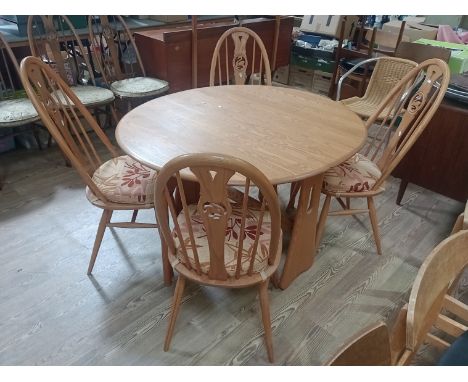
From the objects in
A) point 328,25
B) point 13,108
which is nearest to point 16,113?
point 13,108

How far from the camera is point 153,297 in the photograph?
63.1 inches

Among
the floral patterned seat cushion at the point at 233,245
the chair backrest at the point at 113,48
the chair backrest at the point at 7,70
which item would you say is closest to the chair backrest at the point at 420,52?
the chair backrest at the point at 113,48

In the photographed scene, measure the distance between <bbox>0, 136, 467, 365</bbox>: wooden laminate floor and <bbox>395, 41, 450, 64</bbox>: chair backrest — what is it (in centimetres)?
131

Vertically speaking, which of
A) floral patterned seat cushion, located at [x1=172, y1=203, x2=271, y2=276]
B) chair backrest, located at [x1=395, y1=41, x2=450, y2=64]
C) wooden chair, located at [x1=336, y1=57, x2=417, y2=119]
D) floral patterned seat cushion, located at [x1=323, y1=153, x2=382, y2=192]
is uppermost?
chair backrest, located at [x1=395, y1=41, x2=450, y2=64]

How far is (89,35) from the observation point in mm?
2711

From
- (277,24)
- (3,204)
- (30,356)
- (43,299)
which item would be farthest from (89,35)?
(30,356)

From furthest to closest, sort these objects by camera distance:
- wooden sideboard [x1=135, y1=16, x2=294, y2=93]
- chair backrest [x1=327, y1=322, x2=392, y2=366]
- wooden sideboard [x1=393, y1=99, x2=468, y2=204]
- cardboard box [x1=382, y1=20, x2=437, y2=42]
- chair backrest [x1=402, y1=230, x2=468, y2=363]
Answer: cardboard box [x1=382, y1=20, x2=437, y2=42] → wooden sideboard [x1=135, y1=16, x2=294, y2=93] → wooden sideboard [x1=393, y1=99, x2=468, y2=204] → chair backrest [x1=402, y1=230, x2=468, y2=363] → chair backrest [x1=327, y1=322, x2=392, y2=366]

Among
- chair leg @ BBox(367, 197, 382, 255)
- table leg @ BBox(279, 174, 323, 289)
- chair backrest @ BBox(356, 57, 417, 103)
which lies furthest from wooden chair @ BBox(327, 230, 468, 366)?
chair backrest @ BBox(356, 57, 417, 103)

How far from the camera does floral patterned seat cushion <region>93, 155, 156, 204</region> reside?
4.91 ft

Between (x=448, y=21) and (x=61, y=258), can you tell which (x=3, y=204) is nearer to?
(x=61, y=258)

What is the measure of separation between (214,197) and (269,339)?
72cm

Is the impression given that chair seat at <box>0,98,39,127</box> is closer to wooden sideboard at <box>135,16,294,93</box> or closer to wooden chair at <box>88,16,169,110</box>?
wooden chair at <box>88,16,169,110</box>

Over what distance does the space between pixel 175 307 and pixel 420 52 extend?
8.95ft
